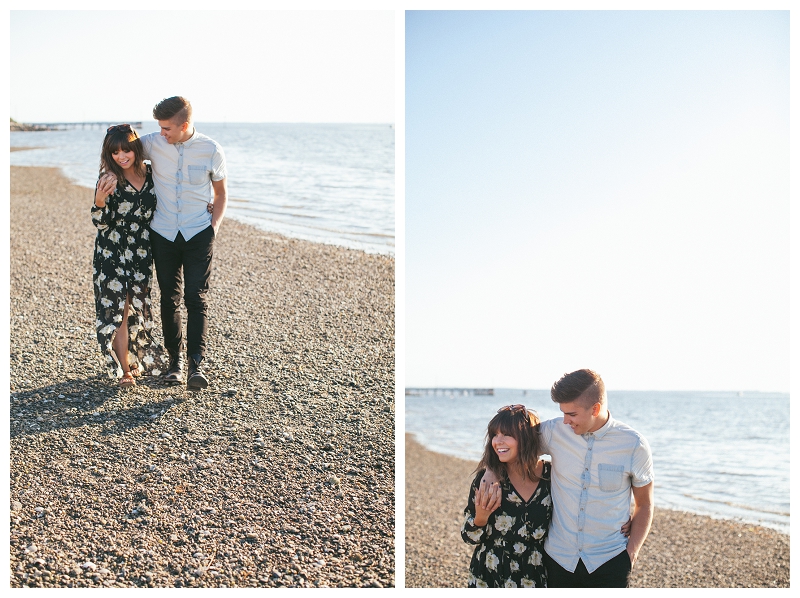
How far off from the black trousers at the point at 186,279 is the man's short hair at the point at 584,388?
2591 mm

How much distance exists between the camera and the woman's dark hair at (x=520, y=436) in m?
2.78

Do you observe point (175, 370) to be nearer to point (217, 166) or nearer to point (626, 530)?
point (217, 166)

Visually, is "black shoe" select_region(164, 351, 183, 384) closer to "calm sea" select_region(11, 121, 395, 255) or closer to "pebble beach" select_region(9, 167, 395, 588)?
"pebble beach" select_region(9, 167, 395, 588)

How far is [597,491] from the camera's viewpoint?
273 cm

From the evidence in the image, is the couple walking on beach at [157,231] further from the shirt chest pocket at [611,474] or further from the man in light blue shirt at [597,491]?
the shirt chest pocket at [611,474]

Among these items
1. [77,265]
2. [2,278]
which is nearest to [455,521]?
[77,265]

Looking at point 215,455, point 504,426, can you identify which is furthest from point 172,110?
point 504,426

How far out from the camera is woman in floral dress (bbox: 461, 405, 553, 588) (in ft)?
9.14

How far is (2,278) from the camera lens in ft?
17.7

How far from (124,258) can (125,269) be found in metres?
0.07

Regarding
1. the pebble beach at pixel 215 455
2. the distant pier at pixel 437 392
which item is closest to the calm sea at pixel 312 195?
the pebble beach at pixel 215 455

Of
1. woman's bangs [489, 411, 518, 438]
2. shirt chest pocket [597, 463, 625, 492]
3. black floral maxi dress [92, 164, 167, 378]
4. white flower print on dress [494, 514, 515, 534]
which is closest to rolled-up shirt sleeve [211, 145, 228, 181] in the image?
black floral maxi dress [92, 164, 167, 378]

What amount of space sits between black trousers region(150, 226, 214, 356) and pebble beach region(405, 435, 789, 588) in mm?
4201

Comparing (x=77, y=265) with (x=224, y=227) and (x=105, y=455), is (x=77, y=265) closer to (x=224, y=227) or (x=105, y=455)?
(x=224, y=227)
